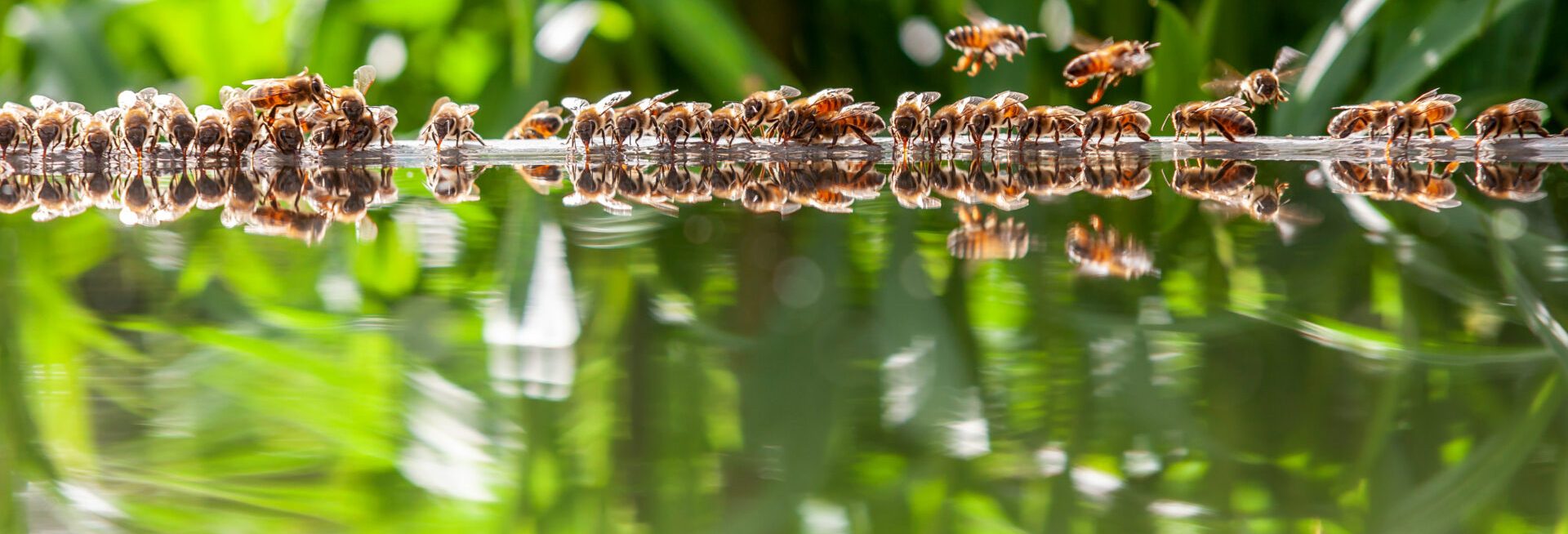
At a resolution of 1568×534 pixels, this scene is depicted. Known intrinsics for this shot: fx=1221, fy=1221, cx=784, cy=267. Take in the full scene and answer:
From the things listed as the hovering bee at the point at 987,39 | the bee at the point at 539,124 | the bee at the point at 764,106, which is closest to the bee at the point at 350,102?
the bee at the point at 539,124

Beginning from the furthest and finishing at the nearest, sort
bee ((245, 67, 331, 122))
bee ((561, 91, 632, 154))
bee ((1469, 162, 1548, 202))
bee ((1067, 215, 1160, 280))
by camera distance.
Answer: bee ((561, 91, 632, 154))
bee ((245, 67, 331, 122))
bee ((1469, 162, 1548, 202))
bee ((1067, 215, 1160, 280))

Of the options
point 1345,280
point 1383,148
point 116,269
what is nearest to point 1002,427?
point 1345,280

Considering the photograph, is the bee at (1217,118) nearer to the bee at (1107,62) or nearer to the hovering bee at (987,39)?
the bee at (1107,62)

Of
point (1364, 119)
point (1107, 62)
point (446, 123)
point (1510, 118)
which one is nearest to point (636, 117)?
point (446, 123)

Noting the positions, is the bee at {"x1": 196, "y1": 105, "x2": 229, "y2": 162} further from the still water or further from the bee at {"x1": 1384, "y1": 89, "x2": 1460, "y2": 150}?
the bee at {"x1": 1384, "y1": 89, "x2": 1460, "y2": 150}

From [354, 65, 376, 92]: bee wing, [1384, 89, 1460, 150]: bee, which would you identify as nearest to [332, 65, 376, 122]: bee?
[354, 65, 376, 92]: bee wing

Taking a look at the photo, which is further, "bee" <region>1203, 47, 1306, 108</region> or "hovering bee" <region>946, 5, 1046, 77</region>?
"hovering bee" <region>946, 5, 1046, 77</region>

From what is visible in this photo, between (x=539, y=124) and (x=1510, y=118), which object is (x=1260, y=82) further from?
(x=539, y=124)

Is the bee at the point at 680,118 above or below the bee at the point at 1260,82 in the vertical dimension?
below
